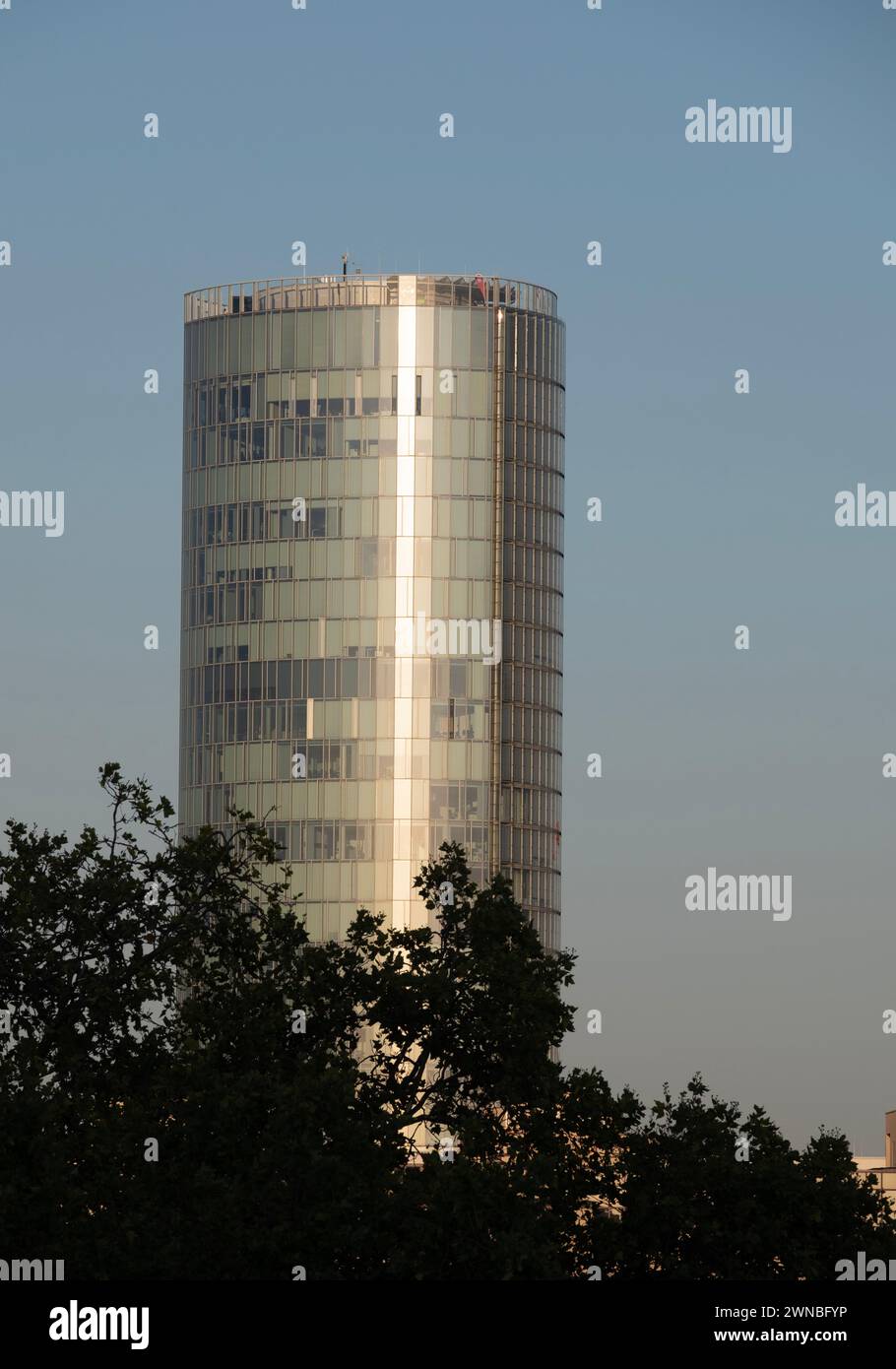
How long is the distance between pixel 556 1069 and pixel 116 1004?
1072 cm

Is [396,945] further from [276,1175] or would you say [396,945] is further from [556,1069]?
[276,1175]

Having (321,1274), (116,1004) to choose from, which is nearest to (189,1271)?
(321,1274)

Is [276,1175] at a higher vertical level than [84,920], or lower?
lower

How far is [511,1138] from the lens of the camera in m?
66.9
